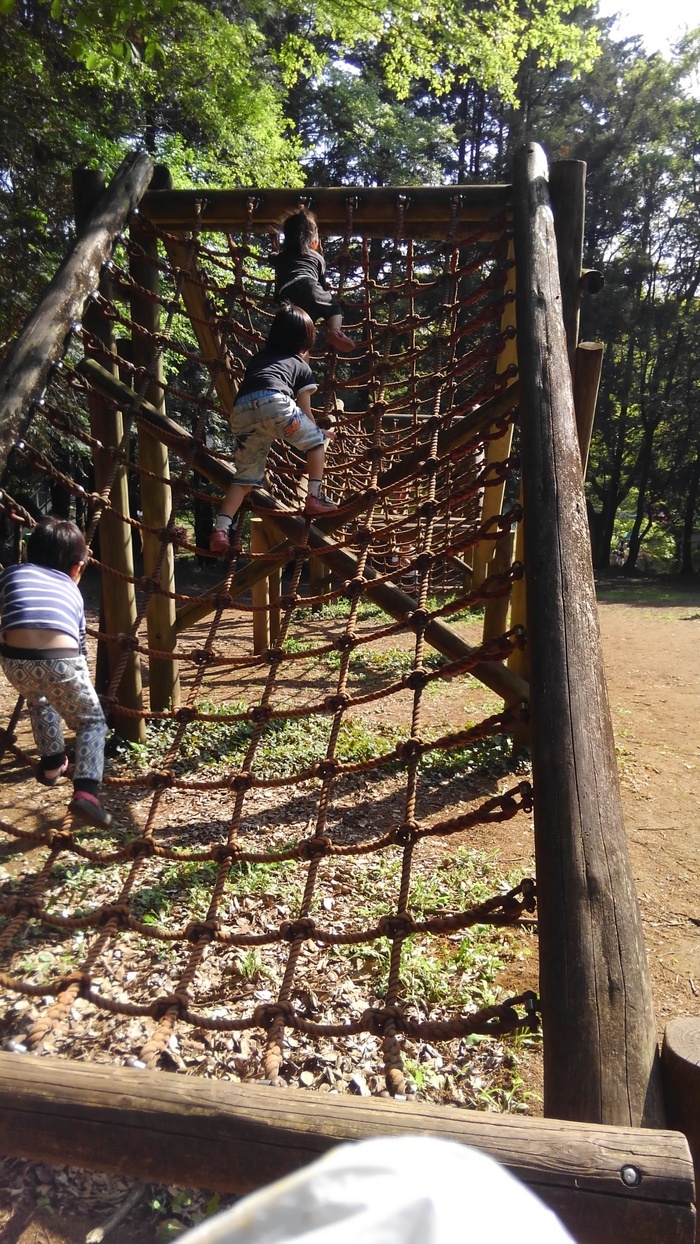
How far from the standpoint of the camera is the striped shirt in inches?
84.4

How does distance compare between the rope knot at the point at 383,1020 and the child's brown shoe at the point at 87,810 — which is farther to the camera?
the child's brown shoe at the point at 87,810

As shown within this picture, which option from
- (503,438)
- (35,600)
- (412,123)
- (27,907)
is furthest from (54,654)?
(412,123)

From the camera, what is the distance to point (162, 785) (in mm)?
2098

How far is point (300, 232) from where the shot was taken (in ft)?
11.0

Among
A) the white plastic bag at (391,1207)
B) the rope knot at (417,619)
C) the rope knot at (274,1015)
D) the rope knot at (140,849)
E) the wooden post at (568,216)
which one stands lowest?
the rope knot at (274,1015)

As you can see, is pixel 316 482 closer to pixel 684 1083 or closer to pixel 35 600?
pixel 35 600

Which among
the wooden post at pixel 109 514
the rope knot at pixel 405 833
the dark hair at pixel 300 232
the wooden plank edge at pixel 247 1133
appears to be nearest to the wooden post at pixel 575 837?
the wooden plank edge at pixel 247 1133

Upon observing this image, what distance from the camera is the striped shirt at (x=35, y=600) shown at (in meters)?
2.14

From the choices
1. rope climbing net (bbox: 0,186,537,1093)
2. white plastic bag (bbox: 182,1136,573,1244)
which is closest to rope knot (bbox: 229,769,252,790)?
rope climbing net (bbox: 0,186,537,1093)

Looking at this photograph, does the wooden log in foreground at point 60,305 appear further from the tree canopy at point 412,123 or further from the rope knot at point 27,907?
the rope knot at point 27,907

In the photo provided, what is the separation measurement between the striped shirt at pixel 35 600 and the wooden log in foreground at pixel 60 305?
1.46ft

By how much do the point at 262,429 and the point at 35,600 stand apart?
1373 millimetres

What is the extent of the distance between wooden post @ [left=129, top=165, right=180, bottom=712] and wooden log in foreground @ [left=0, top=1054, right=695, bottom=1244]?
2.48m

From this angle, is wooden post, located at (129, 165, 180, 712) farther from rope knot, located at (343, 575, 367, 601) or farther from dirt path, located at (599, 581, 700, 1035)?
dirt path, located at (599, 581, 700, 1035)
